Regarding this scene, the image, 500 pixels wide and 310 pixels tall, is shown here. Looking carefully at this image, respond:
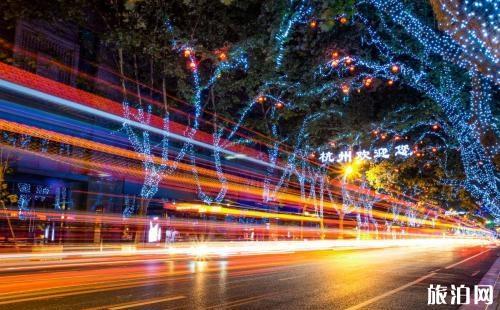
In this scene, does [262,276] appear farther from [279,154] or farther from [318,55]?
[279,154]

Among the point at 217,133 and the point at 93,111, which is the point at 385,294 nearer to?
the point at 93,111

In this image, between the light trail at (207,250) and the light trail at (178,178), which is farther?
the light trail at (178,178)

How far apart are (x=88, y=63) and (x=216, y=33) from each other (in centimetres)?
1012

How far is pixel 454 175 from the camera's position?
3619 cm

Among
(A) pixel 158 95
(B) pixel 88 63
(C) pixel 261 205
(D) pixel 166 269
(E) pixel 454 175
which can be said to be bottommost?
(D) pixel 166 269

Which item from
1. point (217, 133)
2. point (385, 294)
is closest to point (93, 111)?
point (217, 133)

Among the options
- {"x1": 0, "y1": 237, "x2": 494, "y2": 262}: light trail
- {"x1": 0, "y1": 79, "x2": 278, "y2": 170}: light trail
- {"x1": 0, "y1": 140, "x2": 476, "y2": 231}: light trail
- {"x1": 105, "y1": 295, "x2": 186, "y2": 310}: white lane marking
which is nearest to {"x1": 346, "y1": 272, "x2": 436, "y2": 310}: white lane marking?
{"x1": 105, "y1": 295, "x2": 186, "y2": 310}: white lane marking

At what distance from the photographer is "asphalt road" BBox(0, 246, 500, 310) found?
32.5 ft

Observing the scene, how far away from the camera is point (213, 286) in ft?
41.3

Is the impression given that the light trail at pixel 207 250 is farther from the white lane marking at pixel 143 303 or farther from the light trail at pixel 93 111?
the white lane marking at pixel 143 303

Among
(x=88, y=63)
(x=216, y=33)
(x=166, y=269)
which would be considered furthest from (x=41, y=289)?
(x=88, y=63)

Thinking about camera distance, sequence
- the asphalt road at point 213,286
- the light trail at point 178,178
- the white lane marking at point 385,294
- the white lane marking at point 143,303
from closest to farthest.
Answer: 1. the white lane marking at point 143,303
2. the asphalt road at point 213,286
3. the white lane marking at point 385,294
4. the light trail at point 178,178

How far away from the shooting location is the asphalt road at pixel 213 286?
990 cm

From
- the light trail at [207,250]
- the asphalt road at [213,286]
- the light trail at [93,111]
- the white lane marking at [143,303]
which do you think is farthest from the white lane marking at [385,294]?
the light trail at [93,111]
